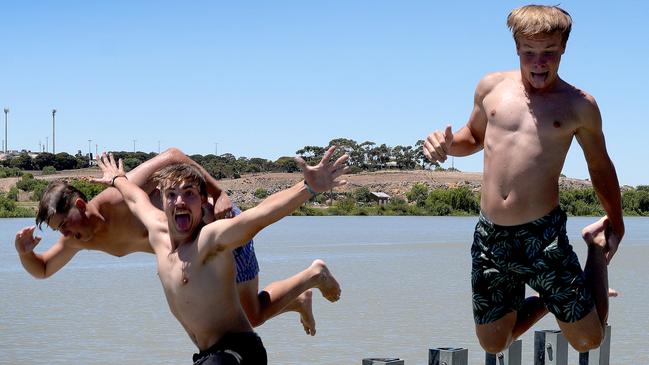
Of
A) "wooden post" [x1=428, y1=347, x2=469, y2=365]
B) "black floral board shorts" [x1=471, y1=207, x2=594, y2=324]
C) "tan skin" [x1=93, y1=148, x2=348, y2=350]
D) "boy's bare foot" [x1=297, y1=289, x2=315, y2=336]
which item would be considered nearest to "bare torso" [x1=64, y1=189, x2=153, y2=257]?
"tan skin" [x1=93, y1=148, x2=348, y2=350]

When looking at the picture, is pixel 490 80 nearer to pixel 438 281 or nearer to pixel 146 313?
pixel 146 313

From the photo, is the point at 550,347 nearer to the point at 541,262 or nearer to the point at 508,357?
the point at 508,357

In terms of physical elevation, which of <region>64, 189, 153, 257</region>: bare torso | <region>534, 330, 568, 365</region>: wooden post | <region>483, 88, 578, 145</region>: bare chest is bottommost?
<region>534, 330, 568, 365</region>: wooden post

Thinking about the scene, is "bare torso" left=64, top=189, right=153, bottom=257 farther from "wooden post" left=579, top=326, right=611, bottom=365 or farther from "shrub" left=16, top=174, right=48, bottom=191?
→ "shrub" left=16, top=174, right=48, bottom=191

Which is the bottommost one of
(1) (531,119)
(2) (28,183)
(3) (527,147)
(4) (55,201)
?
(2) (28,183)

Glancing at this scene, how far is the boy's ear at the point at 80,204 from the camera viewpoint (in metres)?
6.19

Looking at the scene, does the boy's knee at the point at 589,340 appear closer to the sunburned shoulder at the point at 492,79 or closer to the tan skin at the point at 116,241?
the sunburned shoulder at the point at 492,79

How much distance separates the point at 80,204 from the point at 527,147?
101 inches

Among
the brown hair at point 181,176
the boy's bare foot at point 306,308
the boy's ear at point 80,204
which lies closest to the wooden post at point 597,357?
the boy's bare foot at point 306,308

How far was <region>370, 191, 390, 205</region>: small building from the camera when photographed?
74000 mm

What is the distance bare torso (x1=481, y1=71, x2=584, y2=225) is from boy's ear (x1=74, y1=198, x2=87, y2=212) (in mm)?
2315

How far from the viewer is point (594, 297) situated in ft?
18.6

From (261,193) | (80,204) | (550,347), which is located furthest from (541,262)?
(261,193)

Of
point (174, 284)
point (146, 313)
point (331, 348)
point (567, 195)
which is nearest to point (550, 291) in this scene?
point (174, 284)
